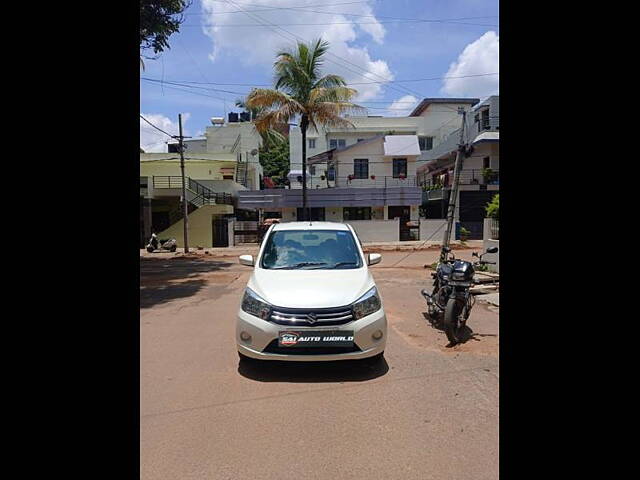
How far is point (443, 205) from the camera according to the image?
35.9 metres

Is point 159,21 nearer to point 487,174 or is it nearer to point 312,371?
point 312,371

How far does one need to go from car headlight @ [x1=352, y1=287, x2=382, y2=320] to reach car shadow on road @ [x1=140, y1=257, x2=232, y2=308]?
654 centimetres

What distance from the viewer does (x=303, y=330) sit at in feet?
15.2

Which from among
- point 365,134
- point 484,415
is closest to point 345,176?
point 365,134

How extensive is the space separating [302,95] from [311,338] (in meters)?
15.1

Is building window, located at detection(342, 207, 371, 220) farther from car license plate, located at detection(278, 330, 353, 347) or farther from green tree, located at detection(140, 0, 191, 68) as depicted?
car license plate, located at detection(278, 330, 353, 347)

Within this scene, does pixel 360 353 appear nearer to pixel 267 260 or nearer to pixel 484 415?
pixel 484 415

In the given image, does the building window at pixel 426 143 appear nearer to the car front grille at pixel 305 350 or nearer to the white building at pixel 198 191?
the white building at pixel 198 191

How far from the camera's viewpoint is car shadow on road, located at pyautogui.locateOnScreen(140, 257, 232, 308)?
11344 mm

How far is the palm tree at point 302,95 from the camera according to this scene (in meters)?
17.7

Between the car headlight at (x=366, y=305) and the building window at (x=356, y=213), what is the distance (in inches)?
1056

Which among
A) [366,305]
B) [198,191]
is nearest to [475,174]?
[198,191]

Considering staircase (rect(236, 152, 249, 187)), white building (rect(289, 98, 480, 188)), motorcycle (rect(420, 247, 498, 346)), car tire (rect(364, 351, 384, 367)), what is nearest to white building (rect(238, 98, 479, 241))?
white building (rect(289, 98, 480, 188))
